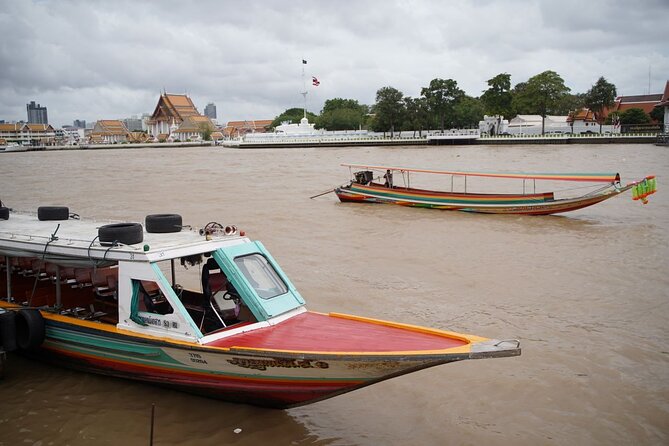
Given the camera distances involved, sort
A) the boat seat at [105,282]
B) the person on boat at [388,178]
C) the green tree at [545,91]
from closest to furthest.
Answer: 1. the boat seat at [105,282]
2. the person on boat at [388,178]
3. the green tree at [545,91]

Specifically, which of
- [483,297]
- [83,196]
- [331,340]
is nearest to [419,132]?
[83,196]

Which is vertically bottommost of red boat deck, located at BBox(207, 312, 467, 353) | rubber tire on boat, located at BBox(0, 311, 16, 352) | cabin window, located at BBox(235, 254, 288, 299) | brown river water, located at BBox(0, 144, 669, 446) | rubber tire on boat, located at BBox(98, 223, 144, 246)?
brown river water, located at BBox(0, 144, 669, 446)

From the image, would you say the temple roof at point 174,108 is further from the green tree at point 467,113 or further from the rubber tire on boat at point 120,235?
the rubber tire on boat at point 120,235

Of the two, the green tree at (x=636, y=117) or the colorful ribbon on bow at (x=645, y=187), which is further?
the green tree at (x=636, y=117)

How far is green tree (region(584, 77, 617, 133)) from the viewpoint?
2876 inches

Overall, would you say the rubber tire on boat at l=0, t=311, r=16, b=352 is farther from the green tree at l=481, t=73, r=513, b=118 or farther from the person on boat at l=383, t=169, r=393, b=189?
the green tree at l=481, t=73, r=513, b=118

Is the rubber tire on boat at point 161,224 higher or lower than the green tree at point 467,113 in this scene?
lower

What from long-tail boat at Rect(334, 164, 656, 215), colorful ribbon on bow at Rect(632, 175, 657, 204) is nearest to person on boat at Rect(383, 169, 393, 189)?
long-tail boat at Rect(334, 164, 656, 215)

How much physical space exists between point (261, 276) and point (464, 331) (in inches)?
131

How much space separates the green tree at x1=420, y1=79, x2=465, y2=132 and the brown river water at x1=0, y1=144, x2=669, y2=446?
200ft

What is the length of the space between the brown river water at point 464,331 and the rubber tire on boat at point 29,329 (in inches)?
20.2

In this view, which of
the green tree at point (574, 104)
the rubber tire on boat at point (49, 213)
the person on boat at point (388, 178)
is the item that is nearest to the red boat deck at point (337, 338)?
the rubber tire on boat at point (49, 213)

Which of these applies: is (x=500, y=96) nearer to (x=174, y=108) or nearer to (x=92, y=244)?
(x=174, y=108)

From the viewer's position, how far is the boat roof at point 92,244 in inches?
223
